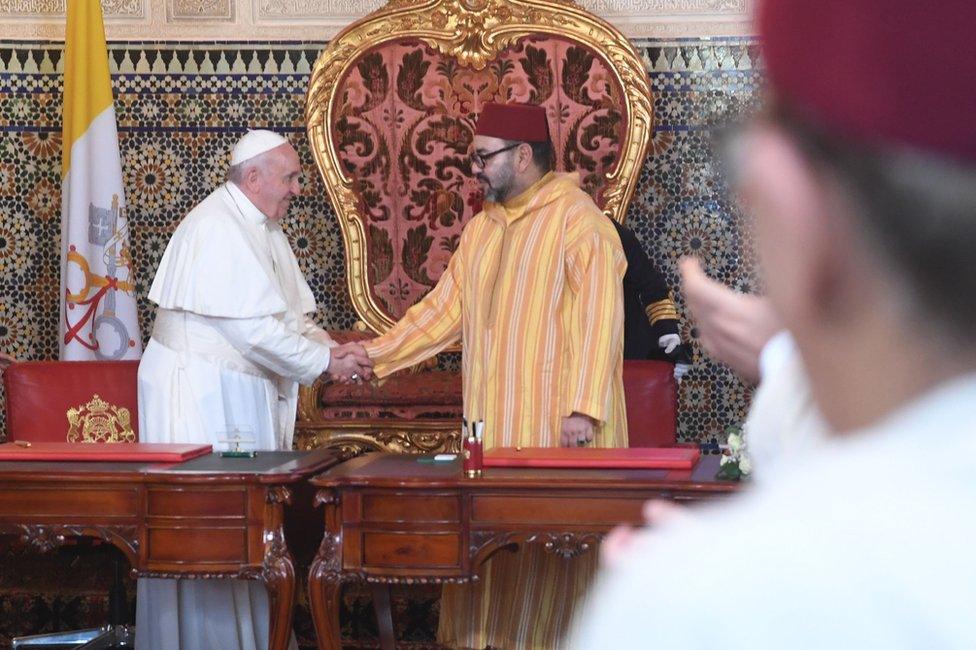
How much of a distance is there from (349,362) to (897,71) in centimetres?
501

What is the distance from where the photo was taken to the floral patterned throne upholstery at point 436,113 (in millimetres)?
7559

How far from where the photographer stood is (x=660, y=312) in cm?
652

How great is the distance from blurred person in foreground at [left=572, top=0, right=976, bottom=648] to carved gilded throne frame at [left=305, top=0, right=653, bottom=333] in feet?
22.9

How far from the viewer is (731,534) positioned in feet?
1.89

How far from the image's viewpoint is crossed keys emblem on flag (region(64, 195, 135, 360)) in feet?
23.9

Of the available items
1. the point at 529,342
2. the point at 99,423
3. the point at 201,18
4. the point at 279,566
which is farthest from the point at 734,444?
the point at 201,18

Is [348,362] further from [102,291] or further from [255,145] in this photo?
[102,291]

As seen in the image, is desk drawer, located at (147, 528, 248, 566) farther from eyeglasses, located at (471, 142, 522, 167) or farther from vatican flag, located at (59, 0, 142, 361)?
vatican flag, located at (59, 0, 142, 361)

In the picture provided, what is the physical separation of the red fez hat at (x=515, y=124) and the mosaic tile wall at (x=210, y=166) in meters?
2.28

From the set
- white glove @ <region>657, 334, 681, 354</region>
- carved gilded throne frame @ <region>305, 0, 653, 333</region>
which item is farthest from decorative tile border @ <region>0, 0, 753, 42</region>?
white glove @ <region>657, 334, 681, 354</region>

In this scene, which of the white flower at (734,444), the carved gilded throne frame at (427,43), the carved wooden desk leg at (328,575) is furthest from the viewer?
the carved gilded throne frame at (427,43)

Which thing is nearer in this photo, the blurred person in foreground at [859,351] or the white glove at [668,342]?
the blurred person in foreground at [859,351]

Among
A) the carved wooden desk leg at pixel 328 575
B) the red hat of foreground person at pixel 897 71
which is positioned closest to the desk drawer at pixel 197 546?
the carved wooden desk leg at pixel 328 575

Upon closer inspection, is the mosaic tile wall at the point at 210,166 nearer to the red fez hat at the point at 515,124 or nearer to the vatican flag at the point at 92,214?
the vatican flag at the point at 92,214
